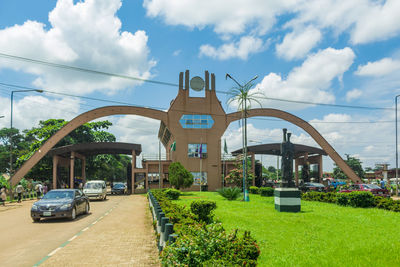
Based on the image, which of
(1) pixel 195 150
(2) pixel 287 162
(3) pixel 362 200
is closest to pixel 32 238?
(2) pixel 287 162

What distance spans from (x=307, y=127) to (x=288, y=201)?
35.6 metres

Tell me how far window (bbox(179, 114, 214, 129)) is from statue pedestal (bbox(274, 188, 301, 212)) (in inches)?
1125

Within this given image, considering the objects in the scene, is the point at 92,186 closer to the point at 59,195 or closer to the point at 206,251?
the point at 59,195

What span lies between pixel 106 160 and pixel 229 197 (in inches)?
1607

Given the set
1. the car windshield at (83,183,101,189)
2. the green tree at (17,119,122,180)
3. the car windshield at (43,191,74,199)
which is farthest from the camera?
the green tree at (17,119,122,180)

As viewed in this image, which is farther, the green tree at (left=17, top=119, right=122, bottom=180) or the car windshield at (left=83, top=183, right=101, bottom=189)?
the green tree at (left=17, top=119, right=122, bottom=180)

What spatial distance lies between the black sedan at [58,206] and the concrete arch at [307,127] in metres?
31.0

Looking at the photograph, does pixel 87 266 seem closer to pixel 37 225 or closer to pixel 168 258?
pixel 168 258

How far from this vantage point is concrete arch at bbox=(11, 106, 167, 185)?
3975cm

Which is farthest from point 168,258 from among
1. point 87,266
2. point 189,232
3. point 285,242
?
point 285,242

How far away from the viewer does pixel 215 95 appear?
151 ft

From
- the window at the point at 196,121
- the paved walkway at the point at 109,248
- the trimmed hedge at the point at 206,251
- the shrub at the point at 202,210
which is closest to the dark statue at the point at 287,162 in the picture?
the shrub at the point at 202,210

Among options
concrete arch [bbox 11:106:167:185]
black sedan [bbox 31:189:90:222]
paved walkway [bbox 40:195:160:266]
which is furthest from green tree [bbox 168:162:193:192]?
paved walkway [bbox 40:195:160:266]

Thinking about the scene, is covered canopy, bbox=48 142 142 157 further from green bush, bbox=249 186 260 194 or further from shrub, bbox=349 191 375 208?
shrub, bbox=349 191 375 208
